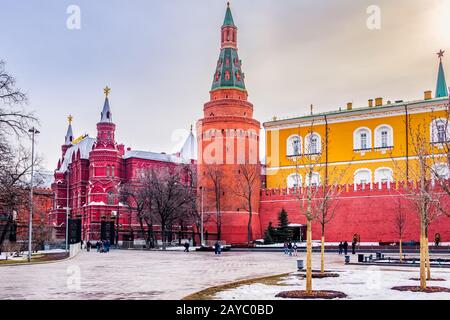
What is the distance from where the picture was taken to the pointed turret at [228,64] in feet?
205

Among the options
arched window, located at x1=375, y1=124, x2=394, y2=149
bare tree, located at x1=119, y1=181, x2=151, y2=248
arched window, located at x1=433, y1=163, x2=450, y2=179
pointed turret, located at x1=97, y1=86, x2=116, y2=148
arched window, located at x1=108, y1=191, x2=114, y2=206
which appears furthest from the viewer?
pointed turret, located at x1=97, y1=86, x2=116, y2=148

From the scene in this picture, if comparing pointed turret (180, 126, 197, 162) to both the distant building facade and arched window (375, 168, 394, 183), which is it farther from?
arched window (375, 168, 394, 183)

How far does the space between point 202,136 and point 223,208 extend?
8024 mm

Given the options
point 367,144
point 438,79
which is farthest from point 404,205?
point 438,79

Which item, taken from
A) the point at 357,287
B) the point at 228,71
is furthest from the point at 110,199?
the point at 357,287

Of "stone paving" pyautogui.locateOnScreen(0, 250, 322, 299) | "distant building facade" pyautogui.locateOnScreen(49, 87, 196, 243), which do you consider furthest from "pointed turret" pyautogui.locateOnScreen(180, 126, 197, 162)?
"stone paving" pyautogui.locateOnScreen(0, 250, 322, 299)

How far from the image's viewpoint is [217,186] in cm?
5900

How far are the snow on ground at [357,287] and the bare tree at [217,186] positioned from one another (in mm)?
36607

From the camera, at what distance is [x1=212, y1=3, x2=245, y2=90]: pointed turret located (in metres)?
62.3

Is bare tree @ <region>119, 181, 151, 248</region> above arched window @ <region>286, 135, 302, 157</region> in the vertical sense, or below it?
below

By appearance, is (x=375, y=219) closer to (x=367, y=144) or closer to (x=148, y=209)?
(x=367, y=144)

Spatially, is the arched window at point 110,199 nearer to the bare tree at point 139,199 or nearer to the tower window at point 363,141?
the bare tree at point 139,199

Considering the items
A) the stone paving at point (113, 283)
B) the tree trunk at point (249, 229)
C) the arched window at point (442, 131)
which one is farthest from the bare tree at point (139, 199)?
the stone paving at point (113, 283)

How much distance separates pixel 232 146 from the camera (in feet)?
196
